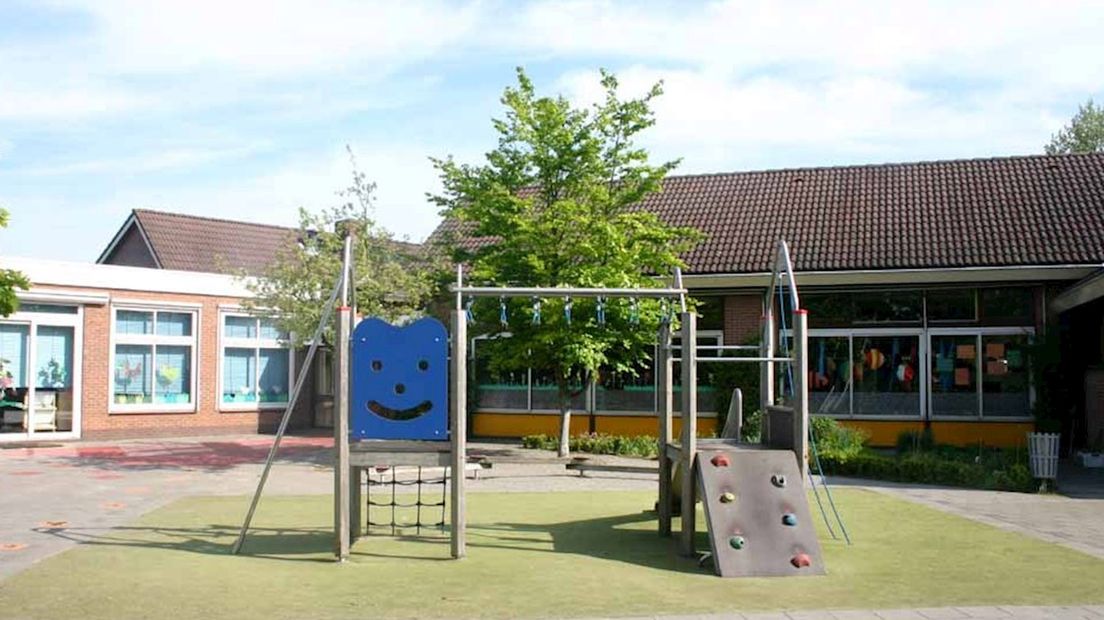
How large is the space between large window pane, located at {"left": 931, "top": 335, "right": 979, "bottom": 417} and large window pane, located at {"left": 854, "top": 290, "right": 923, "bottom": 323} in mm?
735

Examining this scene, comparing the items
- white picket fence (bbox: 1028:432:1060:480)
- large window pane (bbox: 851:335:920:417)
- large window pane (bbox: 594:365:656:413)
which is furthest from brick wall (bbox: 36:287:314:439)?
white picket fence (bbox: 1028:432:1060:480)

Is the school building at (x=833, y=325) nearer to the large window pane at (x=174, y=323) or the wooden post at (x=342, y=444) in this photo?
the large window pane at (x=174, y=323)

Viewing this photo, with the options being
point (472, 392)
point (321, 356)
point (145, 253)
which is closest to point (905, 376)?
point (472, 392)

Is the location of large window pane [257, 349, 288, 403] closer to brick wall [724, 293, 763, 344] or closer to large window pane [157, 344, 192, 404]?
large window pane [157, 344, 192, 404]

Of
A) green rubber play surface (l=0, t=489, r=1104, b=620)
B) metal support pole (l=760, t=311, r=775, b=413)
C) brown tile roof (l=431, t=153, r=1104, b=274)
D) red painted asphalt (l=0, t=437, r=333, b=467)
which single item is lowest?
green rubber play surface (l=0, t=489, r=1104, b=620)

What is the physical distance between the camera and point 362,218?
22297 mm

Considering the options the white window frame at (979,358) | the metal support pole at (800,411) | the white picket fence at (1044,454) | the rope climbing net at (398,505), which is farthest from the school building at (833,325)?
the metal support pole at (800,411)

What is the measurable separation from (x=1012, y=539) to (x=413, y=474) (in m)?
8.00

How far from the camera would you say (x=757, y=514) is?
9750 millimetres

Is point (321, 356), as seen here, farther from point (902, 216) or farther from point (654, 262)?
point (902, 216)

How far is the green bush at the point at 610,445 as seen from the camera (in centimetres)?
2133

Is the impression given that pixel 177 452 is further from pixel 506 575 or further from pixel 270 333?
pixel 506 575

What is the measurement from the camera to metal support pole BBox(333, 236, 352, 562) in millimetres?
9789

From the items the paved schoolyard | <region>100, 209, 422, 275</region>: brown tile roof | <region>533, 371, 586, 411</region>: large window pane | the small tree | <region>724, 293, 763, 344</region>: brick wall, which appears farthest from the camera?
<region>100, 209, 422, 275</region>: brown tile roof
